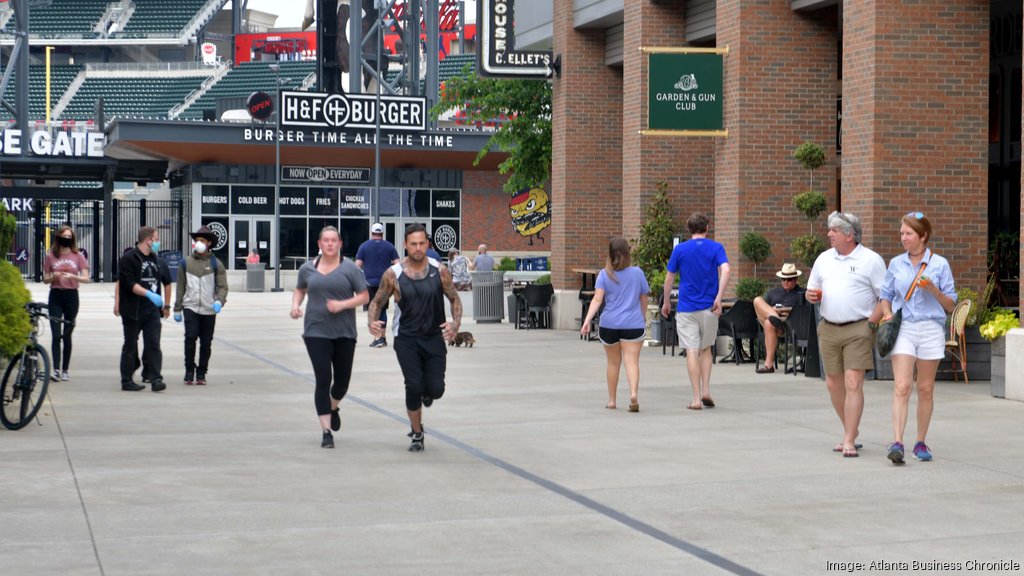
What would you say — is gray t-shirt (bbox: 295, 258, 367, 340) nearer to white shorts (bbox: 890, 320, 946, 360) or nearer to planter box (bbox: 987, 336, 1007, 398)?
white shorts (bbox: 890, 320, 946, 360)

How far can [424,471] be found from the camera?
1016 cm

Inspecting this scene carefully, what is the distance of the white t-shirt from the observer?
1059 cm

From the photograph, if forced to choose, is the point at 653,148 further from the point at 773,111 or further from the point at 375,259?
the point at 375,259

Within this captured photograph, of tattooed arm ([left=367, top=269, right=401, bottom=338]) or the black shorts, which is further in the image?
the black shorts

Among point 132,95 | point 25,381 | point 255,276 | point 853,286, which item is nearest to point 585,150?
point 25,381

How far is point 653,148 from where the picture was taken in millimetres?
24250

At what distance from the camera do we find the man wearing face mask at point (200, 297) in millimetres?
16641

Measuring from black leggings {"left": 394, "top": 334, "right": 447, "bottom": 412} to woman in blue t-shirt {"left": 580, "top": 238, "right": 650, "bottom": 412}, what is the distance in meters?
3.11

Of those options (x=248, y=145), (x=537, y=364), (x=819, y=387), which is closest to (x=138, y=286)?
(x=537, y=364)

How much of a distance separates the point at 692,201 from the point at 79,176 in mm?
38800

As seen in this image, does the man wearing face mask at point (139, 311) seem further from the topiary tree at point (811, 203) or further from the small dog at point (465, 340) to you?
the topiary tree at point (811, 203)

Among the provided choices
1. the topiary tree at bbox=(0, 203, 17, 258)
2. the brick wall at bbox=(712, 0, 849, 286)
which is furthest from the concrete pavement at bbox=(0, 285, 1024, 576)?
the brick wall at bbox=(712, 0, 849, 286)

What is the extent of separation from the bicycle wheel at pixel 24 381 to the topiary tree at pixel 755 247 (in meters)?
10.6

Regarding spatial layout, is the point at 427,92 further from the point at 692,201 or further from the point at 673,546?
the point at 673,546
